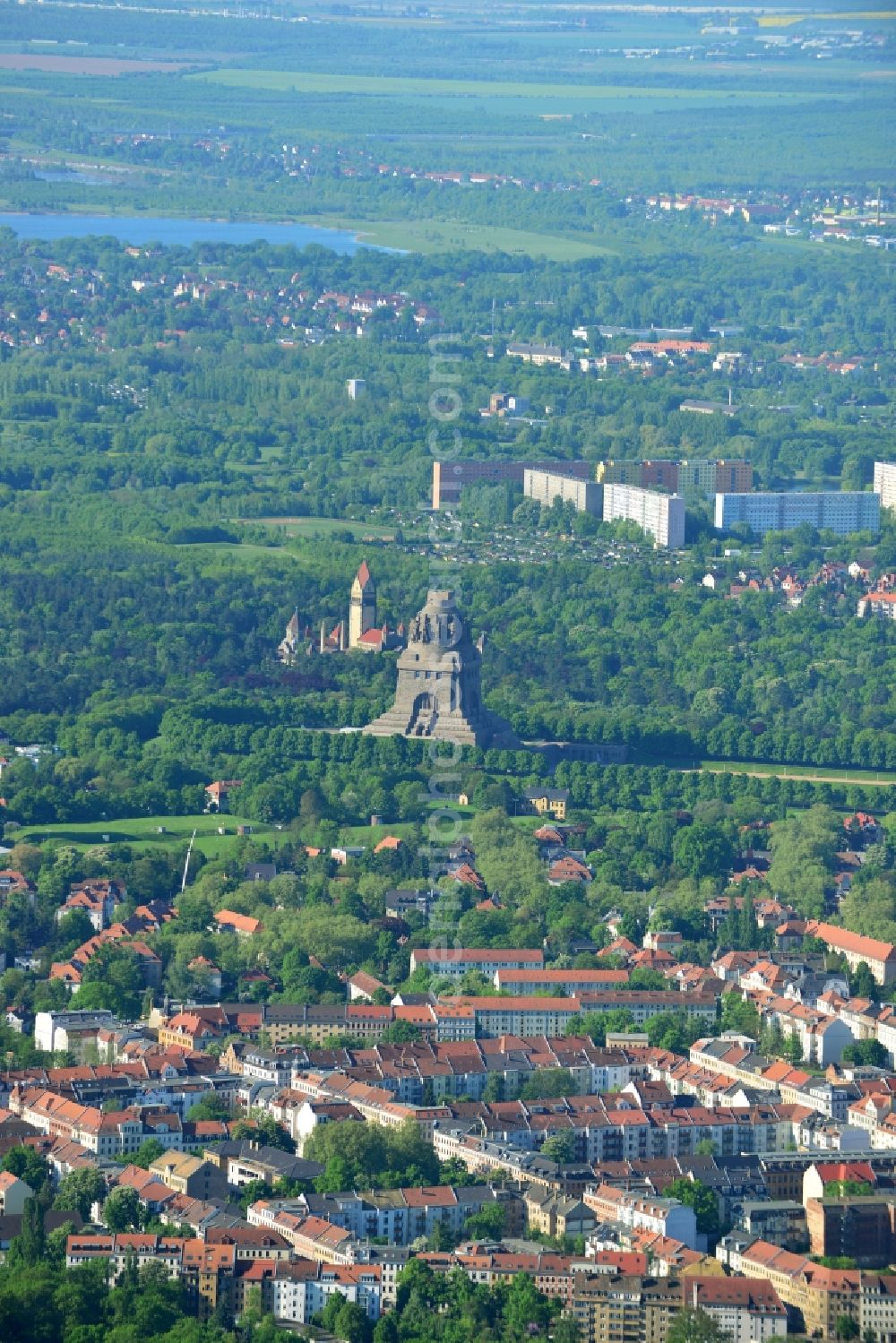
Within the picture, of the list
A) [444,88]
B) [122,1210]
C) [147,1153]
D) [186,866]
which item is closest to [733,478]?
[186,866]

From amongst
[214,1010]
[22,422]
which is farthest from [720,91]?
[214,1010]

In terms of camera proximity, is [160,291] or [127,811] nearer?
[127,811]

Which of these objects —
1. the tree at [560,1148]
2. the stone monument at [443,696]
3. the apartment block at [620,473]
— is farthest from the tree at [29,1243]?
the apartment block at [620,473]

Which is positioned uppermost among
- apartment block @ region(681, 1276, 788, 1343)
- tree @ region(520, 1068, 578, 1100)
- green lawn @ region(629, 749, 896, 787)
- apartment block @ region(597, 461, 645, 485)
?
apartment block @ region(681, 1276, 788, 1343)

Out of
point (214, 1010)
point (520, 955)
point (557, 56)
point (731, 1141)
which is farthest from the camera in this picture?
point (557, 56)

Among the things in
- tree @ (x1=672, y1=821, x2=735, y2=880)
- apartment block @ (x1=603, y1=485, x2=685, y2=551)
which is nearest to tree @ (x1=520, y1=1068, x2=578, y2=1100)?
tree @ (x1=672, y1=821, x2=735, y2=880)

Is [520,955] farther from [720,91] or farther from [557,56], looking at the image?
[557,56]

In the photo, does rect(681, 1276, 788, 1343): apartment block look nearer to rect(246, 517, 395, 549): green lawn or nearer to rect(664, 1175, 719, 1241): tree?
rect(664, 1175, 719, 1241): tree

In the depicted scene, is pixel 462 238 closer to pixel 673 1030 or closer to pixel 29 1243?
pixel 673 1030
